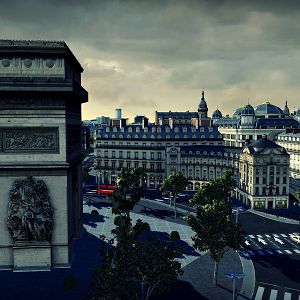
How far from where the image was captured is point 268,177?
343ft

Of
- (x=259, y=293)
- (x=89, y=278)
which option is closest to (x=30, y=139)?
(x=89, y=278)

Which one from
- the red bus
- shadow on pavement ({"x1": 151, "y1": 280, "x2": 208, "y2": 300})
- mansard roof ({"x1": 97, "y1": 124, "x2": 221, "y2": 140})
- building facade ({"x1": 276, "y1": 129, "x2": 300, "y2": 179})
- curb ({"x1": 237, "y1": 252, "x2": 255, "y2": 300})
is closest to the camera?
shadow on pavement ({"x1": 151, "y1": 280, "x2": 208, "y2": 300})

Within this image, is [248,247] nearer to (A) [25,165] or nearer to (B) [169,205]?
(B) [169,205]

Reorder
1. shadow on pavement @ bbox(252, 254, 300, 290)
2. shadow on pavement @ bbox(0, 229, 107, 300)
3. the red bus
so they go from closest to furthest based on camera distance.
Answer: shadow on pavement @ bbox(0, 229, 107, 300) < shadow on pavement @ bbox(252, 254, 300, 290) < the red bus

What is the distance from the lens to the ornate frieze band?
5084 centimetres

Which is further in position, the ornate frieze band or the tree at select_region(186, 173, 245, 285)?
the tree at select_region(186, 173, 245, 285)

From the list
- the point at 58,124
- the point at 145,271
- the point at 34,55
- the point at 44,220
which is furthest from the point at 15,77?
the point at 145,271

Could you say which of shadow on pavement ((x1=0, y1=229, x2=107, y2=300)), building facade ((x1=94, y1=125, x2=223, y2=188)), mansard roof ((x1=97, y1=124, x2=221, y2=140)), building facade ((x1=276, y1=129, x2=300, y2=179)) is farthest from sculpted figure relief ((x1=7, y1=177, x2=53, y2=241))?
building facade ((x1=276, y1=129, x2=300, y2=179))

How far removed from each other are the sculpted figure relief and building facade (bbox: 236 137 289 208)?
68.1 m

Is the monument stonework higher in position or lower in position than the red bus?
higher

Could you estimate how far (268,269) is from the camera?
196 ft

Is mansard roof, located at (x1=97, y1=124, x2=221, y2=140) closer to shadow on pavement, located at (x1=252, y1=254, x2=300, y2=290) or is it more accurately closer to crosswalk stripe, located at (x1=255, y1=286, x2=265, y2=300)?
shadow on pavement, located at (x1=252, y1=254, x2=300, y2=290)

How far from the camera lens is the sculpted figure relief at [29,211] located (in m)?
51.0

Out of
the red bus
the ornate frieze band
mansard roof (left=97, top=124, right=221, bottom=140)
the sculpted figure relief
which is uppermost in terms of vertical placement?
mansard roof (left=97, top=124, right=221, bottom=140)
